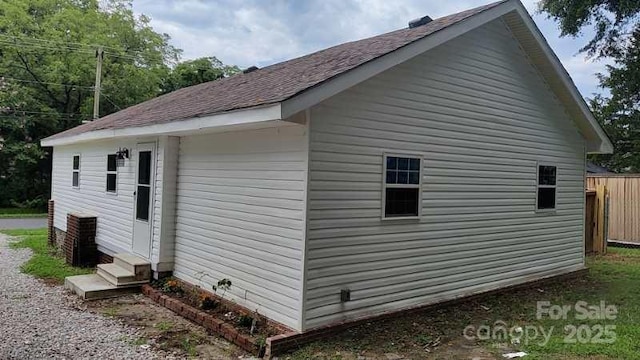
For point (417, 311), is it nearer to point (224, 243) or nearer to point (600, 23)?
point (224, 243)

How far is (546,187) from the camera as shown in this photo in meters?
8.50

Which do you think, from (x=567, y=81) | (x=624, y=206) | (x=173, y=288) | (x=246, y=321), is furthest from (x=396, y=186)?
(x=624, y=206)

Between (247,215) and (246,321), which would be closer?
(246,321)

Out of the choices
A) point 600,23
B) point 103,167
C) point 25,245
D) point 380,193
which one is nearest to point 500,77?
point 380,193

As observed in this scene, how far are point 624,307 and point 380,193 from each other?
13.5ft

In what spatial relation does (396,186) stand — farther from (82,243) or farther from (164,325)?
(82,243)

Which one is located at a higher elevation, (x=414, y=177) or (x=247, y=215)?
(x=414, y=177)

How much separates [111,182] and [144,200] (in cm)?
188

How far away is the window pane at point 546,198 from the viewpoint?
8.38 meters

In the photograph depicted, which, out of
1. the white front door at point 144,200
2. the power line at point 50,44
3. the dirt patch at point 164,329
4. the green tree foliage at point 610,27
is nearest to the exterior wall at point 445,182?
the dirt patch at point 164,329

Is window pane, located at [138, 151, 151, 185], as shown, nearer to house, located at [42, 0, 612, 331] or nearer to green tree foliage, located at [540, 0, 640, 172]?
house, located at [42, 0, 612, 331]

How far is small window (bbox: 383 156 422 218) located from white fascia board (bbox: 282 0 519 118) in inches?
44.5

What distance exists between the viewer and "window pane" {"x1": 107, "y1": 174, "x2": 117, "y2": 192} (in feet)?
30.0

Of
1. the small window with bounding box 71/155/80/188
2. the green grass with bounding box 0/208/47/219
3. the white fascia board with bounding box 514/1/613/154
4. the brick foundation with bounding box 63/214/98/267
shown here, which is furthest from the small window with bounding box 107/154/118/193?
the green grass with bounding box 0/208/47/219
